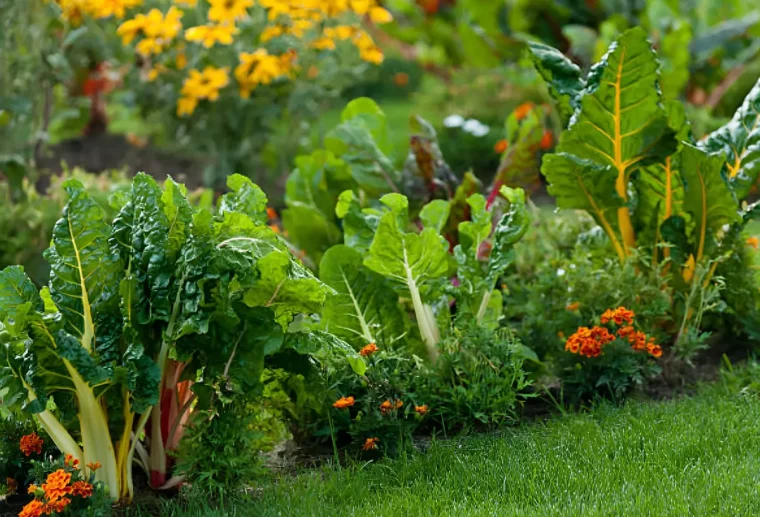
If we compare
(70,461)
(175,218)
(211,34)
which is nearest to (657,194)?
(175,218)

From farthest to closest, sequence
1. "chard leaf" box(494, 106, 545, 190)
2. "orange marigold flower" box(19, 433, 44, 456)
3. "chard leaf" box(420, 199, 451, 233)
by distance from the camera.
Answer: "chard leaf" box(494, 106, 545, 190)
"chard leaf" box(420, 199, 451, 233)
"orange marigold flower" box(19, 433, 44, 456)

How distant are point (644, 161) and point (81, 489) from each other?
7.62 feet

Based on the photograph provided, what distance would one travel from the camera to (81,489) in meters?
2.61

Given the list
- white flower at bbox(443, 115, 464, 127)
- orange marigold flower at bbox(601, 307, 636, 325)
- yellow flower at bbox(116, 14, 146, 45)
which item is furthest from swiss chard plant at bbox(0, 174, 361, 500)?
white flower at bbox(443, 115, 464, 127)

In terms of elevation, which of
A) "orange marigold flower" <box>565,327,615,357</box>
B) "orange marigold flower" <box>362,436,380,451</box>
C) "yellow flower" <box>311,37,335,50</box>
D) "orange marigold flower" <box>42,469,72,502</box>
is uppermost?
"yellow flower" <box>311,37,335,50</box>

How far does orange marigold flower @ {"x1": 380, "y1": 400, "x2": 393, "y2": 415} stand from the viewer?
3.12m

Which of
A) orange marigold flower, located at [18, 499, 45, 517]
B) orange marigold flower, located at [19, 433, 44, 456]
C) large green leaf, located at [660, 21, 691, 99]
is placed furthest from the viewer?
large green leaf, located at [660, 21, 691, 99]

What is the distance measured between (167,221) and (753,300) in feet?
7.79

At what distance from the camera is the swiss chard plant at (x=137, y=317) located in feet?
8.80

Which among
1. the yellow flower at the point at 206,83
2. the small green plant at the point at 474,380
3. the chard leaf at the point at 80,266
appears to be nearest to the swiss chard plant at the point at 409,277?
the small green plant at the point at 474,380

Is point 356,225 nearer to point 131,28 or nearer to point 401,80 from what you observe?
point 131,28

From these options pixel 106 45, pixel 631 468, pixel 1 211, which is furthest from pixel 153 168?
pixel 631 468

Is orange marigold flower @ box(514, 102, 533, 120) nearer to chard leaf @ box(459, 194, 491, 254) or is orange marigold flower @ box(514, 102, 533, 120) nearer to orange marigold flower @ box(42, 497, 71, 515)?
chard leaf @ box(459, 194, 491, 254)

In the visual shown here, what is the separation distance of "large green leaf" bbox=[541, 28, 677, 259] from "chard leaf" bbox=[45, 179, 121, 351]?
5.59 ft
